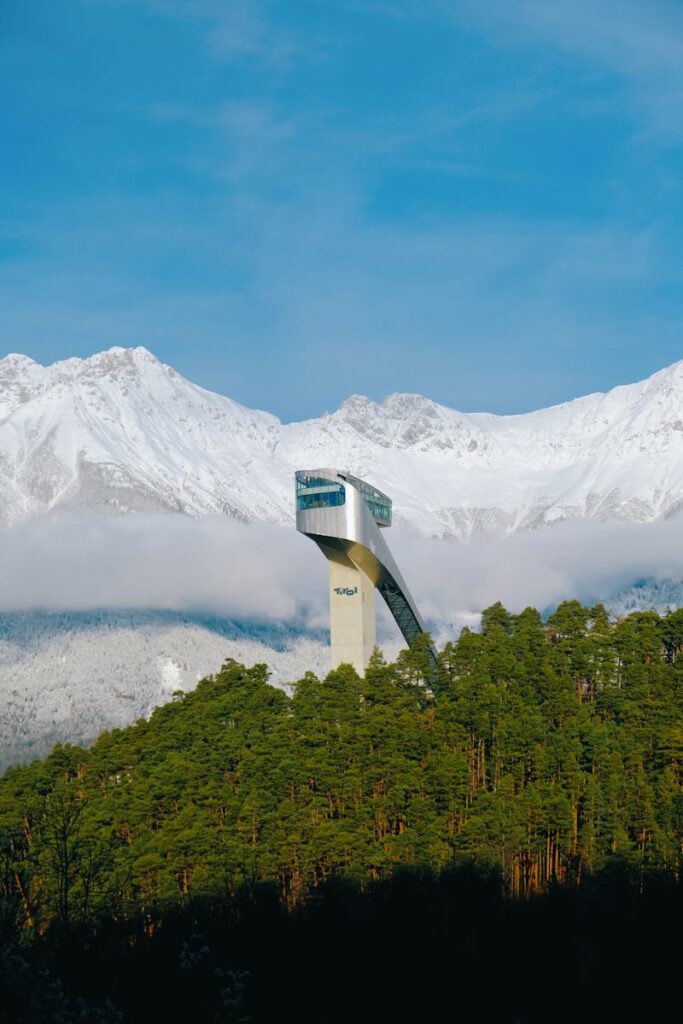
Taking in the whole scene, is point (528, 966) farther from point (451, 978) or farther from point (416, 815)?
point (416, 815)

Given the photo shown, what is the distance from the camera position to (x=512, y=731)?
63.9 meters

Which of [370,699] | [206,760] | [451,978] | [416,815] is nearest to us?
[451,978]

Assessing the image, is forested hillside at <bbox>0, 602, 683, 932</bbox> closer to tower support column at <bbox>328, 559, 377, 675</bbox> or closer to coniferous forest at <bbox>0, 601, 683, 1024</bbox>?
coniferous forest at <bbox>0, 601, 683, 1024</bbox>

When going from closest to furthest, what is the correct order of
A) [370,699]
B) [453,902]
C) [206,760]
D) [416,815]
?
1. [453,902]
2. [416,815]
3. [206,760]
4. [370,699]

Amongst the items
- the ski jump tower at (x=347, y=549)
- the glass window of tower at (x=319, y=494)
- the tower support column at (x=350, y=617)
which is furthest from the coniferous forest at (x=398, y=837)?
the glass window of tower at (x=319, y=494)

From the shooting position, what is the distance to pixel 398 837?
2317 inches

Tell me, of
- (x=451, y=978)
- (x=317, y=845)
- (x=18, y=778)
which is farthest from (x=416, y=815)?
(x=18, y=778)

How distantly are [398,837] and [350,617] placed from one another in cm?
2047

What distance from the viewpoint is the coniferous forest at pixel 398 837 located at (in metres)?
52.3

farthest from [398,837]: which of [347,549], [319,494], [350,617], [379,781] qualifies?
[319,494]

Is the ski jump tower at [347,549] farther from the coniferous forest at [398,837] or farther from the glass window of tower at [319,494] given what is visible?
the coniferous forest at [398,837]

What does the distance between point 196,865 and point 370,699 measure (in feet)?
52.8

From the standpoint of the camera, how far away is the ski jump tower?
75750 millimetres

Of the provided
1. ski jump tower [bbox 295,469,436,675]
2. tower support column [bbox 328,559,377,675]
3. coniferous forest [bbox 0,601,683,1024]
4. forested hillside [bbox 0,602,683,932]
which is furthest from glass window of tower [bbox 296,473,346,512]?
coniferous forest [bbox 0,601,683,1024]
